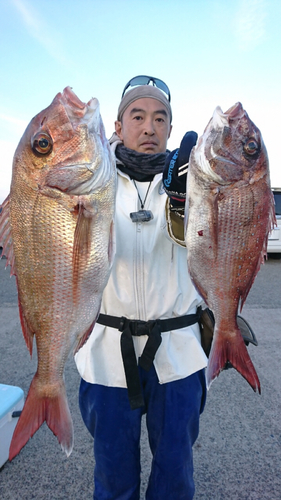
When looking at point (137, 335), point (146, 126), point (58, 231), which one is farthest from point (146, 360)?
point (146, 126)

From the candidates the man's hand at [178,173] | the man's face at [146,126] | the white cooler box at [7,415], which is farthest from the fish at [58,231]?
the white cooler box at [7,415]

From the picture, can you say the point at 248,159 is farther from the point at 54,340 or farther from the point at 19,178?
the point at 54,340

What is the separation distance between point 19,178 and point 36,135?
0.18 metres

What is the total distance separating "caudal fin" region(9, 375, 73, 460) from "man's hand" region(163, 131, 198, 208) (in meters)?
0.99

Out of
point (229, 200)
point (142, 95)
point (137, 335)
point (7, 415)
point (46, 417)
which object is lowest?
point (7, 415)

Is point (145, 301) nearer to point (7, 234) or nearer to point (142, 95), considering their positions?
point (7, 234)

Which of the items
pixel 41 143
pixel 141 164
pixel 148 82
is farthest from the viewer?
pixel 148 82

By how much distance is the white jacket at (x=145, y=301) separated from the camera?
168 cm

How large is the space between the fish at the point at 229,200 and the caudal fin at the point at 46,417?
64cm

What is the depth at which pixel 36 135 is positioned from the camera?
Result: 4.14 feet

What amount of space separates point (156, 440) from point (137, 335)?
580 millimetres

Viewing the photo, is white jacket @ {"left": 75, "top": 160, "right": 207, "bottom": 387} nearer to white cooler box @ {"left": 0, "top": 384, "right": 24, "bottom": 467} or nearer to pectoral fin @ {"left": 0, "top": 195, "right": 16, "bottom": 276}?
pectoral fin @ {"left": 0, "top": 195, "right": 16, "bottom": 276}

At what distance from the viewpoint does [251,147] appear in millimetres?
1395

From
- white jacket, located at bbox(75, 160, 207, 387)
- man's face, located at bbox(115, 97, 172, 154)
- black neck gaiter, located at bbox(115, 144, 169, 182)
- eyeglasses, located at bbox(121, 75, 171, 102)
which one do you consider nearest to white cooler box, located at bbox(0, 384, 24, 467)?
white jacket, located at bbox(75, 160, 207, 387)
